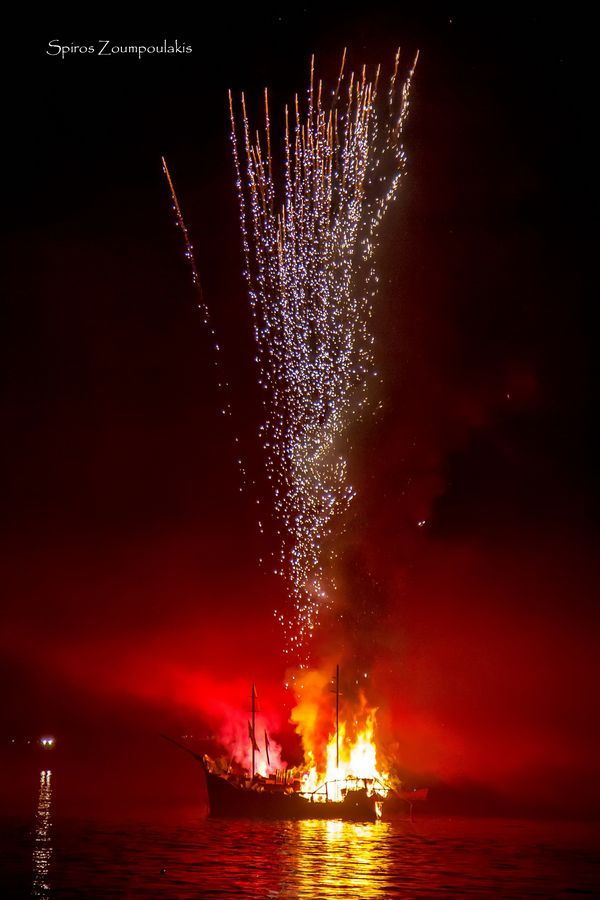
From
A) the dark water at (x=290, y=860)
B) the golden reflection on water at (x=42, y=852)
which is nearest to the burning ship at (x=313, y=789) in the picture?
the dark water at (x=290, y=860)

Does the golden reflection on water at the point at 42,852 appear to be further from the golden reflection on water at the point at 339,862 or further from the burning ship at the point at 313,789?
the burning ship at the point at 313,789

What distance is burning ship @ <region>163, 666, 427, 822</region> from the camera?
263ft

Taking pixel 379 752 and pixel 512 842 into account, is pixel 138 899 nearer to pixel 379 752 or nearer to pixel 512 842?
pixel 512 842

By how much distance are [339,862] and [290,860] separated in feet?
7.80

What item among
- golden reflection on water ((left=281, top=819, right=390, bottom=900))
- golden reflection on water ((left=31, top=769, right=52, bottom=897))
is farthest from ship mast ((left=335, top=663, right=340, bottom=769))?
golden reflection on water ((left=31, top=769, right=52, bottom=897))

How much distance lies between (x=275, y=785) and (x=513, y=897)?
141 feet

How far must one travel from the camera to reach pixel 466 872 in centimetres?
4866

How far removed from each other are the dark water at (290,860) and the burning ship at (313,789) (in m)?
2.41

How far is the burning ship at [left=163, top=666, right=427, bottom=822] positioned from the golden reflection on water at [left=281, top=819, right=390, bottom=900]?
4.78m

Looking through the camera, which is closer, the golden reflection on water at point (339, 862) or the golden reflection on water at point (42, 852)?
the golden reflection on water at point (339, 862)

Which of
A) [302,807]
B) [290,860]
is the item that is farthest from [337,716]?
[290,860]

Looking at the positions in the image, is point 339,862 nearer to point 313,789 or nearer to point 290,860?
point 290,860

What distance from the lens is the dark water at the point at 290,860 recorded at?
42.8 metres

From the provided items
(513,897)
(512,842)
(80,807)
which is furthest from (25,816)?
(513,897)
